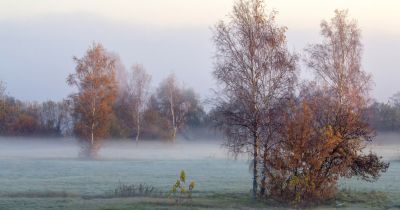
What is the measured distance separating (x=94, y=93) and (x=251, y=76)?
4527cm

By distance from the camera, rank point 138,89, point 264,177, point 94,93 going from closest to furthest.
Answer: point 264,177 → point 94,93 → point 138,89

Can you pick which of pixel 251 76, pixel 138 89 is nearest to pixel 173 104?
pixel 138 89

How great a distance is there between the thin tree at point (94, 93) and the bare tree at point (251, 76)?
4437 cm

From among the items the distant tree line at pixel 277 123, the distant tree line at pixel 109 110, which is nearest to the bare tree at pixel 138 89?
the distant tree line at pixel 109 110

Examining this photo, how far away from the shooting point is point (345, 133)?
102 feet

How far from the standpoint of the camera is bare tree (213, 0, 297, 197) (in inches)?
1199

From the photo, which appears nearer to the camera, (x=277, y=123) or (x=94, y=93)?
(x=277, y=123)

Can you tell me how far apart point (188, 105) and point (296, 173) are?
76.9m

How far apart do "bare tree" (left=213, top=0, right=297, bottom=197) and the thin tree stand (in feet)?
146

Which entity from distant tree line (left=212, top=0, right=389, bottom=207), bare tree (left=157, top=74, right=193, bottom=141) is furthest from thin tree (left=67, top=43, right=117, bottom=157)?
distant tree line (left=212, top=0, right=389, bottom=207)

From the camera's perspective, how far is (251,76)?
101 feet

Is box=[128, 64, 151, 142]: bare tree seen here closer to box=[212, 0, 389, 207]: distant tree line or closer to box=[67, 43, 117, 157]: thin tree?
box=[67, 43, 117, 157]: thin tree

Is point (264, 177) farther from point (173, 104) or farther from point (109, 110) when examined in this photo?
point (173, 104)

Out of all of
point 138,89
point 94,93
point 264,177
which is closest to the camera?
point 264,177
